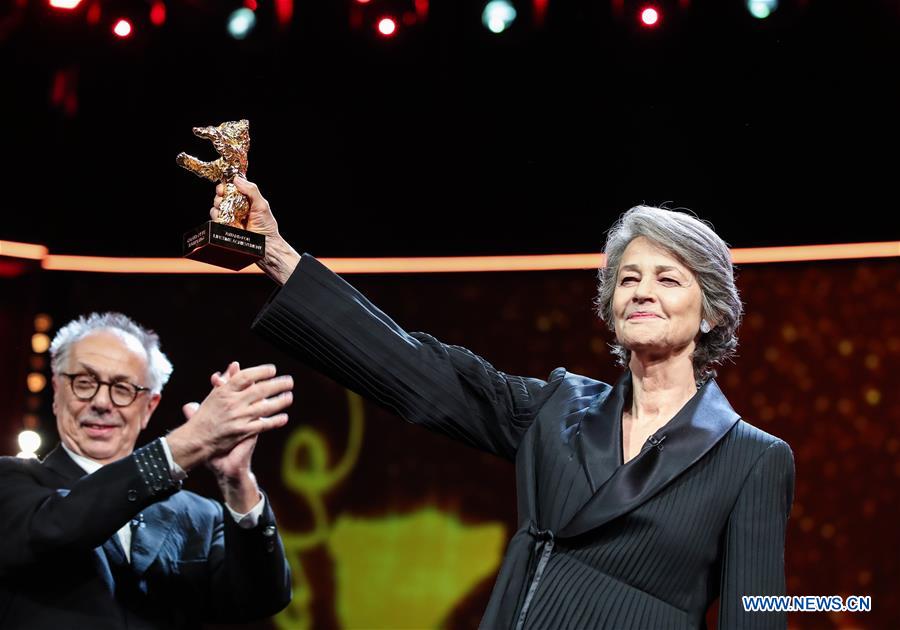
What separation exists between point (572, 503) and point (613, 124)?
230 cm

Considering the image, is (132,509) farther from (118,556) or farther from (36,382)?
(36,382)

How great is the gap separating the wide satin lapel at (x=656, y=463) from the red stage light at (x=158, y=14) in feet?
8.53

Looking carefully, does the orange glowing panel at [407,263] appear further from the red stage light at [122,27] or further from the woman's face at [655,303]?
the woman's face at [655,303]

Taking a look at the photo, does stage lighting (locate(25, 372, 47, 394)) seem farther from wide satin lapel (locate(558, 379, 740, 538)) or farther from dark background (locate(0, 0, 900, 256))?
wide satin lapel (locate(558, 379, 740, 538))

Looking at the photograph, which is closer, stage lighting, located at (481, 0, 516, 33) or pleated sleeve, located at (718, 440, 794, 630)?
pleated sleeve, located at (718, 440, 794, 630)

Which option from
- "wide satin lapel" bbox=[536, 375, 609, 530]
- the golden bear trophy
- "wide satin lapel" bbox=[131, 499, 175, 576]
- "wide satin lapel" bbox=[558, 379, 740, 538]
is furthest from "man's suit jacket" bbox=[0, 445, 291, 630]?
"wide satin lapel" bbox=[558, 379, 740, 538]

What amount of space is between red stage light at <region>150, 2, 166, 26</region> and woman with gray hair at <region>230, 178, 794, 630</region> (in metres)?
2.11

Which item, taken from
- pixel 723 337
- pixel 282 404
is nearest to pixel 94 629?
pixel 282 404

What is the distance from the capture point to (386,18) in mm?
3615

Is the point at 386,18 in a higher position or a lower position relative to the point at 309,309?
higher

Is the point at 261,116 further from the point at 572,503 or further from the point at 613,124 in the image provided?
the point at 572,503

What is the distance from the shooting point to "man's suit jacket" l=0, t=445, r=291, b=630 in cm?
208

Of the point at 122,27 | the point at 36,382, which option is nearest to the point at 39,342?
the point at 36,382

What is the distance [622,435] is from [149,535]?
124 cm
